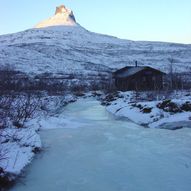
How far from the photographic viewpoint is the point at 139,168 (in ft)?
23.2

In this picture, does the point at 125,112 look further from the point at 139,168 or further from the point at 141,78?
the point at 141,78

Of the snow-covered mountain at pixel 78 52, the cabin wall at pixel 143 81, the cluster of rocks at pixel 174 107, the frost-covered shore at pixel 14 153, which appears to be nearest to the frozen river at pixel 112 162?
the frost-covered shore at pixel 14 153

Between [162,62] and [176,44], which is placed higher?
[176,44]

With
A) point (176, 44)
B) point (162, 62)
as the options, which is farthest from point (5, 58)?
point (176, 44)

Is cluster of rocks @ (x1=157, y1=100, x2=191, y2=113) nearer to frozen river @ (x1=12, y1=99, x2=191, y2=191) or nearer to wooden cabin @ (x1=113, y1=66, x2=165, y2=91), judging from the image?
frozen river @ (x1=12, y1=99, x2=191, y2=191)

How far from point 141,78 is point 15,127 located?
3166cm

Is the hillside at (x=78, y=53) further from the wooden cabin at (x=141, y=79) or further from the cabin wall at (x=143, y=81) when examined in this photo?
the cabin wall at (x=143, y=81)

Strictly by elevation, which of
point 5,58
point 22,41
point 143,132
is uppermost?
point 22,41

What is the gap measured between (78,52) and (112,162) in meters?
113

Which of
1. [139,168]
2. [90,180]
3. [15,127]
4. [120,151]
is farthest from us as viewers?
[15,127]

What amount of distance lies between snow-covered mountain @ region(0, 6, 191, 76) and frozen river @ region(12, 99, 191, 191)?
70.7m

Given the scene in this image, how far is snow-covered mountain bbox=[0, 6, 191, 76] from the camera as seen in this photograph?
9462 cm

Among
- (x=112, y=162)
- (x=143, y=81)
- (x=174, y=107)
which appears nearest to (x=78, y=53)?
(x=143, y=81)

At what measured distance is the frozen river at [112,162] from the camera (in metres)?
6.12
